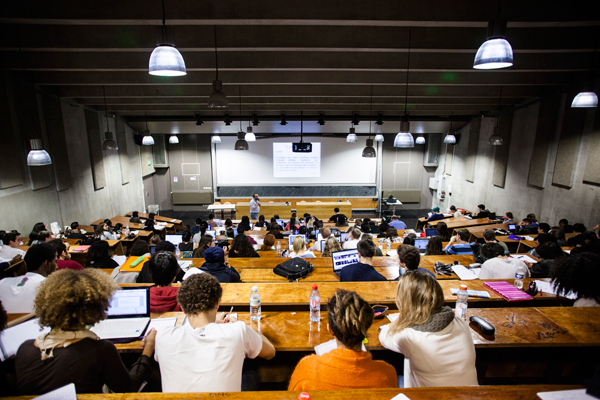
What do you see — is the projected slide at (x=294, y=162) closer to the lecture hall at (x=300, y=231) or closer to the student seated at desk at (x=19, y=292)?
the lecture hall at (x=300, y=231)

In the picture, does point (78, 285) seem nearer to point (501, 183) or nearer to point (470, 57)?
point (470, 57)

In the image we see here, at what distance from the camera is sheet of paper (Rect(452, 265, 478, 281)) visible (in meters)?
3.88

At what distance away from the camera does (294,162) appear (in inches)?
559

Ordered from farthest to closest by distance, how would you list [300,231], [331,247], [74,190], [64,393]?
1. [74,190]
2. [300,231]
3. [331,247]
4. [64,393]

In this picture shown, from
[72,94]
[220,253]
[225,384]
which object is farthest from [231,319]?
[72,94]

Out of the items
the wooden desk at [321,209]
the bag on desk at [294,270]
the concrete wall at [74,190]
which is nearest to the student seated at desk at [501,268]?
the bag on desk at [294,270]

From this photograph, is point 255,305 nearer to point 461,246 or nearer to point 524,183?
point 461,246

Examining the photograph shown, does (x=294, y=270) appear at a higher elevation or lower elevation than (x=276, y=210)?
higher

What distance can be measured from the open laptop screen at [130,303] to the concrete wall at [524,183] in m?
8.17

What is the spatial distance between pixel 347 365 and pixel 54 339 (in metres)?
1.46

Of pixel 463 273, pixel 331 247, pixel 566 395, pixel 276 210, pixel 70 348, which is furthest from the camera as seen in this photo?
pixel 276 210

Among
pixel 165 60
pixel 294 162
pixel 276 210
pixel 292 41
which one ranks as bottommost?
pixel 276 210

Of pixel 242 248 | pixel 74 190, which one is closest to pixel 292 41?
pixel 242 248

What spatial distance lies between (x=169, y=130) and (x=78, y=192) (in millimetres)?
4712
